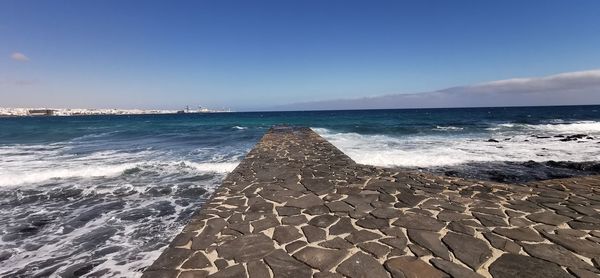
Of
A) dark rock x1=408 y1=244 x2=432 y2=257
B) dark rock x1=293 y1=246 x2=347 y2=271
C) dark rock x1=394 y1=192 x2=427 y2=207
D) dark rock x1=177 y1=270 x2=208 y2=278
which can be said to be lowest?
dark rock x1=177 y1=270 x2=208 y2=278

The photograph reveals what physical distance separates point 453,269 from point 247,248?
1.91 m

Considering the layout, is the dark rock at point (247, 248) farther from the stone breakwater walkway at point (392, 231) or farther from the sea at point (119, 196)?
the sea at point (119, 196)

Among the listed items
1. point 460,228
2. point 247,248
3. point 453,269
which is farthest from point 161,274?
point 460,228

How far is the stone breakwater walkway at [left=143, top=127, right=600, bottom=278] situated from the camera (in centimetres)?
286

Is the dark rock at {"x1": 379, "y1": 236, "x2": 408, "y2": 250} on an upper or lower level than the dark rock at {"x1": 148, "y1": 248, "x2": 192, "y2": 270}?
upper

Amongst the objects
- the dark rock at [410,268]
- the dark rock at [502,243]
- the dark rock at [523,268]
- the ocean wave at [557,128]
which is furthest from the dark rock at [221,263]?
the ocean wave at [557,128]

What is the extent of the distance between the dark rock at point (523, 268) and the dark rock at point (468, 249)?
118 millimetres

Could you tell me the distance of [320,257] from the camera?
10.1ft

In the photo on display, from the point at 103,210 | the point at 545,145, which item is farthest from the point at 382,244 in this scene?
the point at 545,145

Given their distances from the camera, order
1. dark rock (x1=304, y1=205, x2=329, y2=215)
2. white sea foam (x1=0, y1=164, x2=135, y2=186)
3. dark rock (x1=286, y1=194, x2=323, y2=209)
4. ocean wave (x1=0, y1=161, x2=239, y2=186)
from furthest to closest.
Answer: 1. ocean wave (x1=0, y1=161, x2=239, y2=186)
2. white sea foam (x1=0, y1=164, x2=135, y2=186)
3. dark rock (x1=286, y1=194, x2=323, y2=209)
4. dark rock (x1=304, y1=205, x2=329, y2=215)

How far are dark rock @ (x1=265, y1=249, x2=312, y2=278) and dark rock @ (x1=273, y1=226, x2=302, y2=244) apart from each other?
0.97ft

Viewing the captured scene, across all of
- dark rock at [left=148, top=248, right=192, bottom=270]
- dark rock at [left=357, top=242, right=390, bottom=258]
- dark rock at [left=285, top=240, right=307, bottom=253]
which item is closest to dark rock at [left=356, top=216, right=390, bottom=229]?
dark rock at [left=357, top=242, right=390, bottom=258]

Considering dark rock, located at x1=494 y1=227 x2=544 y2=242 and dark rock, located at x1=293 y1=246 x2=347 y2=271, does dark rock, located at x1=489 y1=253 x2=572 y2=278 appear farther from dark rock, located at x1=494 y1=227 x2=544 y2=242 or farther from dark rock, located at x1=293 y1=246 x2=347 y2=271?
dark rock, located at x1=293 y1=246 x2=347 y2=271

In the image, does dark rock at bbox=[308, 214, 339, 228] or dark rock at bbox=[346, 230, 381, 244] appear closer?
dark rock at bbox=[346, 230, 381, 244]
